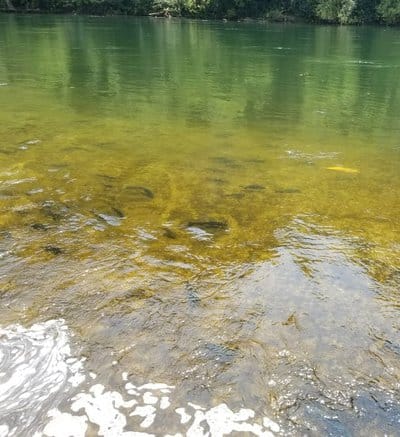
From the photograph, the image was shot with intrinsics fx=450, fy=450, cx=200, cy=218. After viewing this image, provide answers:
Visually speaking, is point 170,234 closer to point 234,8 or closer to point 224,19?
point 224,19

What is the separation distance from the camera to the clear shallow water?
9.94 ft

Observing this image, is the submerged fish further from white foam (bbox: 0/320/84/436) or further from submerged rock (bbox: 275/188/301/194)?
white foam (bbox: 0/320/84/436)

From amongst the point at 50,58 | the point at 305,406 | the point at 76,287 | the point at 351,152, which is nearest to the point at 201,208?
the point at 76,287

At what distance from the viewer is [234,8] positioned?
54.9 meters

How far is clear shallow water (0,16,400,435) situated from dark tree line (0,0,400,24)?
46.0 metres

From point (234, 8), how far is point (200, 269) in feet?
187

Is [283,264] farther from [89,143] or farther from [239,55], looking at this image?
[239,55]

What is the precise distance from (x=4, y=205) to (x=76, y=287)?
2191mm

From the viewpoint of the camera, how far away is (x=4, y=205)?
18.5 ft

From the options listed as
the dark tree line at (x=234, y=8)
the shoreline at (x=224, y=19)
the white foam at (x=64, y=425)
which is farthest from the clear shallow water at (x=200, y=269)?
the shoreline at (x=224, y=19)

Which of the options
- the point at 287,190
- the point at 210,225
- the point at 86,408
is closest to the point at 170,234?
the point at 210,225

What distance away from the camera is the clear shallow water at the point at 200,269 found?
303 cm

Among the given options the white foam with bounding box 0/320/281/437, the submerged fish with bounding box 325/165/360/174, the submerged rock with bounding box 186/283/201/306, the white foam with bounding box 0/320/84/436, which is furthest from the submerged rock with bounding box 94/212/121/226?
the submerged fish with bounding box 325/165/360/174

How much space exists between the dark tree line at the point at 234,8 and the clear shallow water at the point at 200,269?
151ft
